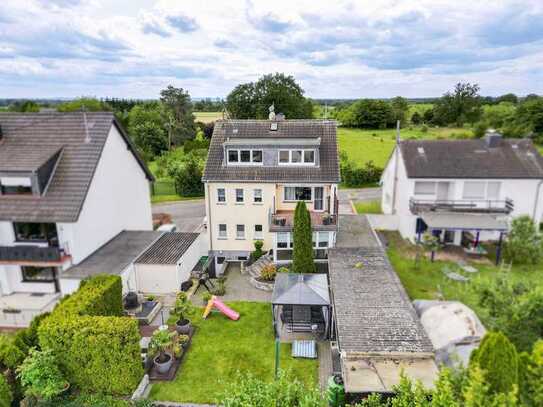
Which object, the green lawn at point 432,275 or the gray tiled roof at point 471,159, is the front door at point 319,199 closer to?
the green lawn at point 432,275

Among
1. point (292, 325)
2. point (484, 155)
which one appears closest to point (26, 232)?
point (292, 325)

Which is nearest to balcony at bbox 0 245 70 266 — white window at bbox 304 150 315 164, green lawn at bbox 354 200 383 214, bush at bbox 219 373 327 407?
bush at bbox 219 373 327 407

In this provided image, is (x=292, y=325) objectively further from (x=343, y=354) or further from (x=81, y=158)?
(x=81, y=158)


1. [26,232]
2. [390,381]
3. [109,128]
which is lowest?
[390,381]

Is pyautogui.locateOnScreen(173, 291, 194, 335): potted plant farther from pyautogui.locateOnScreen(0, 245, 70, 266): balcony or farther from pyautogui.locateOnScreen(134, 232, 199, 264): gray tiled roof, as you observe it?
pyautogui.locateOnScreen(0, 245, 70, 266): balcony

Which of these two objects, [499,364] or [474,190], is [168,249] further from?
[474,190]
